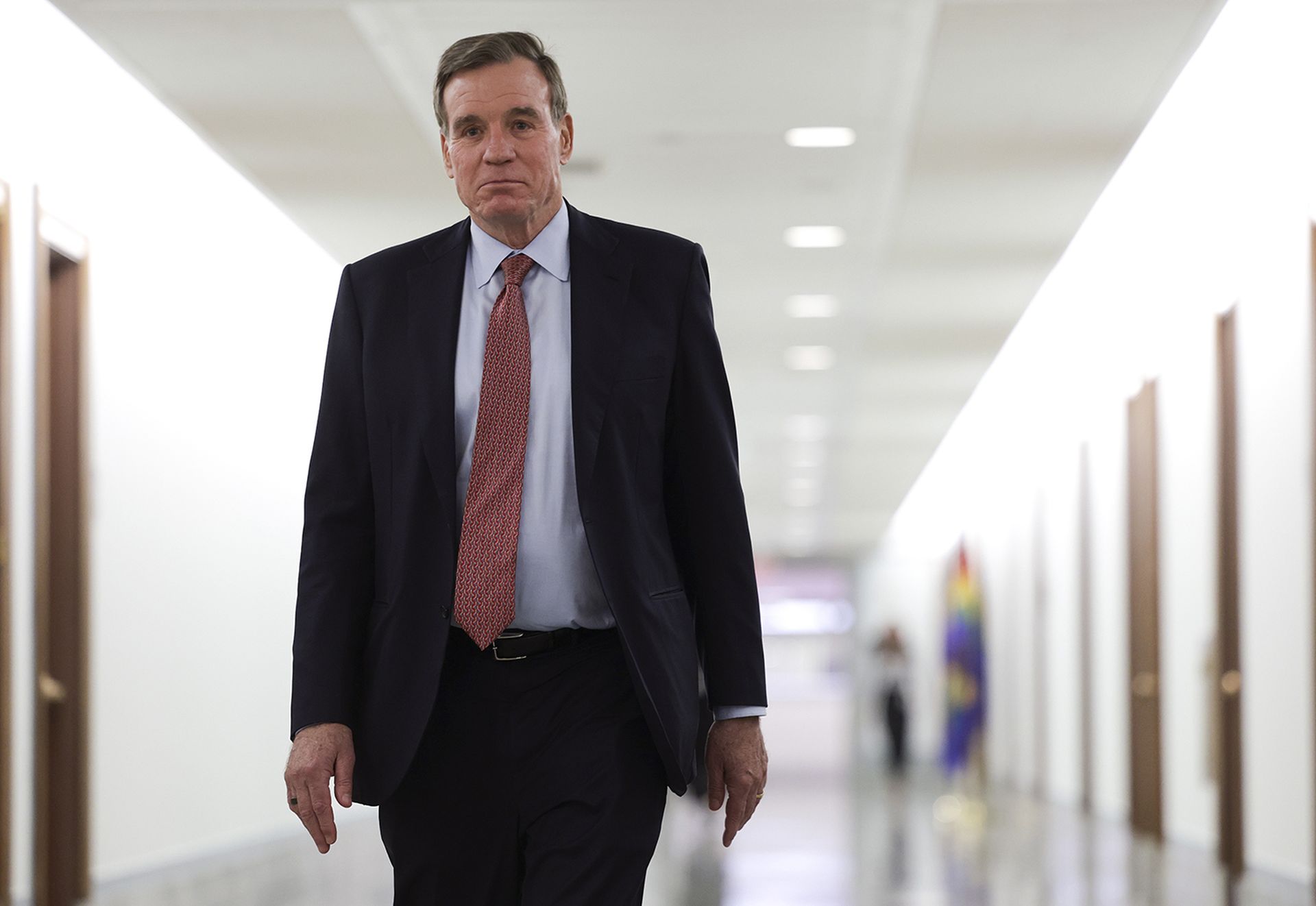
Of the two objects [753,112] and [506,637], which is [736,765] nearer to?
[506,637]

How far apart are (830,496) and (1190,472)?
12.9 metres

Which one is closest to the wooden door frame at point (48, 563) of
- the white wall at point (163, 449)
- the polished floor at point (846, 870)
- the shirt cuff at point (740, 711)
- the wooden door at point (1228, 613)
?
the white wall at point (163, 449)

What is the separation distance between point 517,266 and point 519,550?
40cm

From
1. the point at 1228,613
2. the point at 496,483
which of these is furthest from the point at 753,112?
the point at 496,483

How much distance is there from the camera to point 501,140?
200 cm

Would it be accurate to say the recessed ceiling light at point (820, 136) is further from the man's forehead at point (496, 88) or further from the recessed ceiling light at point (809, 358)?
the recessed ceiling light at point (809, 358)

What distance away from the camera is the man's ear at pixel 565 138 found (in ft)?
7.02

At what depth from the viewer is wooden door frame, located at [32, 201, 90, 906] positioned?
5.68 m

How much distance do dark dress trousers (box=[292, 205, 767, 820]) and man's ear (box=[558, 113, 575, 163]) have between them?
0.35 feet

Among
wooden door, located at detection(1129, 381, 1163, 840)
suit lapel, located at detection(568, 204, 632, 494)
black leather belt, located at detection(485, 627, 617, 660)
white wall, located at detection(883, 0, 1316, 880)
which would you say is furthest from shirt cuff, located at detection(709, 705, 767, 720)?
wooden door, located at detection(1129, 381, 1163, 840)

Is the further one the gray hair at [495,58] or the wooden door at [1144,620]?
the wooden door at [1144,620]

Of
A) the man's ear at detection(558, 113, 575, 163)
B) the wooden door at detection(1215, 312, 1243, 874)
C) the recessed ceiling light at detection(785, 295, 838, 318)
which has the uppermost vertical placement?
the recessed ceiling light at detection(785, 295, 838, 318)

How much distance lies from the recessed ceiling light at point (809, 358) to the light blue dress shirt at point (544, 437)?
9.63m

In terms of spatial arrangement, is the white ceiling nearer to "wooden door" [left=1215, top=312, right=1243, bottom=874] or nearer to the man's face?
"wooden door" [left=1215, top=312, right=1243, bottom=874]
